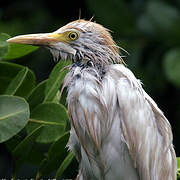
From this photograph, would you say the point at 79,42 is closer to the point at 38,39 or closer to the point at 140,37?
the point at 38,39

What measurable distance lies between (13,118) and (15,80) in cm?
25

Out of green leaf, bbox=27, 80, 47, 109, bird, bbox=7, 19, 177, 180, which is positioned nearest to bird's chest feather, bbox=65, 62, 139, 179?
bird, bbox=7, 19, 177, 180

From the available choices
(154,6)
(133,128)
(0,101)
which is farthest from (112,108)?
(154,6)

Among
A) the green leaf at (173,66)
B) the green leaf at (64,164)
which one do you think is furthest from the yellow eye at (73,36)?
the green leaf at (173,66)

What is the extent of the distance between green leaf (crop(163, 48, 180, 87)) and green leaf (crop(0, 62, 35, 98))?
7.04 ft

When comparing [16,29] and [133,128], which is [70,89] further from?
[16,29]

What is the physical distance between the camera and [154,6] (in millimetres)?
4816

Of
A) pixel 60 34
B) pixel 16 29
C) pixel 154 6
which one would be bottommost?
pixel 16 29

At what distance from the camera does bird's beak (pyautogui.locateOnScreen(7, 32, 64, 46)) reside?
237 centimetres

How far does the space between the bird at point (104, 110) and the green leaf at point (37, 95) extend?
0.12m

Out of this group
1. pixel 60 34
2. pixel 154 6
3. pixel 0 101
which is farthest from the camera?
pixel 154 6

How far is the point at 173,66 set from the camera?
4.50m

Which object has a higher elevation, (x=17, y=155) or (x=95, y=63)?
(x=95, y=63)

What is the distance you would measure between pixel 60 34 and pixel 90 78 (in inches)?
10.1
